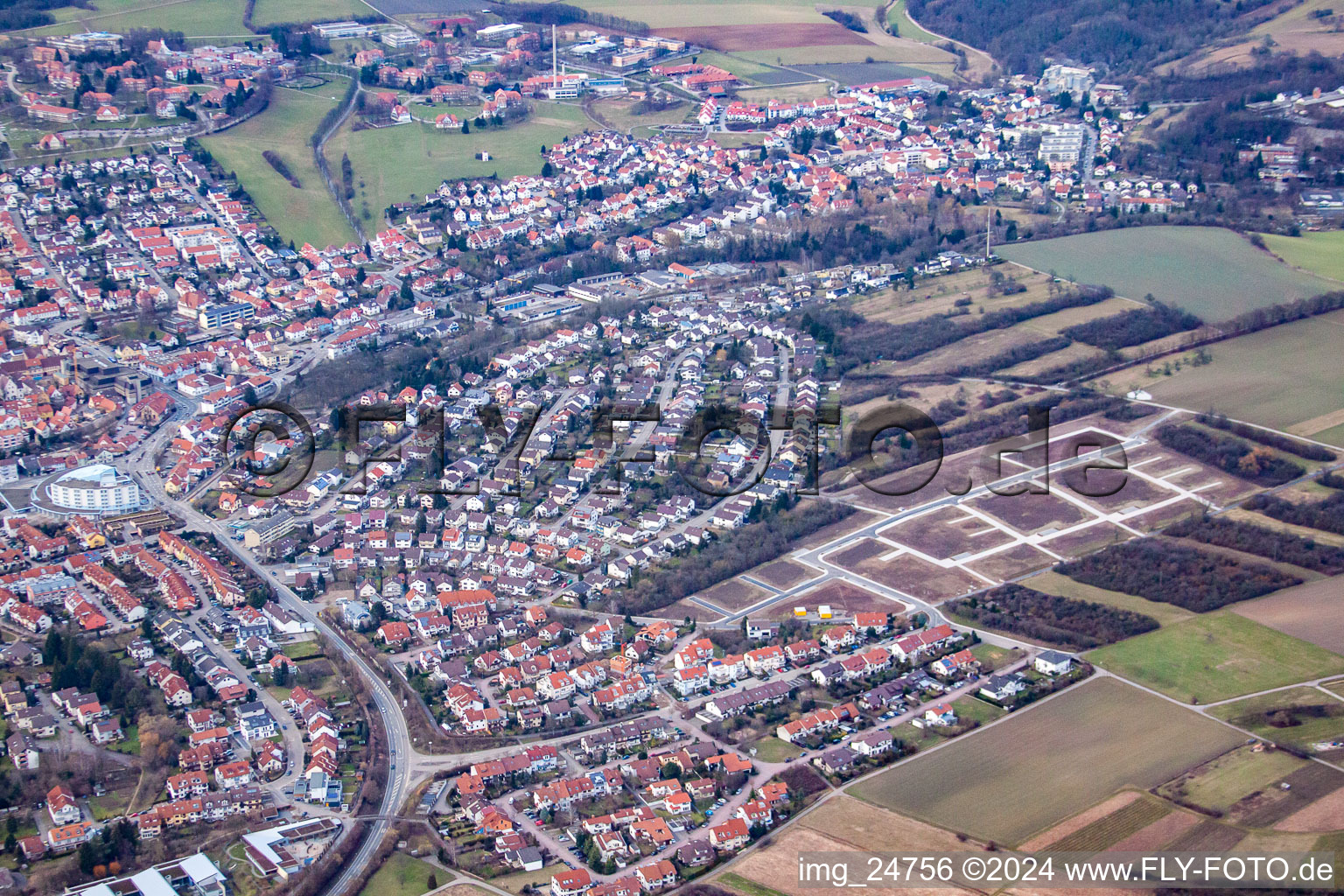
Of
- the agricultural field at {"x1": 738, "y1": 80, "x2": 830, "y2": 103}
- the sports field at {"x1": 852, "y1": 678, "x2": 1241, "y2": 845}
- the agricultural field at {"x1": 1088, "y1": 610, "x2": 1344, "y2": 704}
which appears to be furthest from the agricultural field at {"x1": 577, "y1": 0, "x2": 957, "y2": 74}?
the sports field at {"x1": 852, "y1": 678, "x2": 1241, "y2": 845}

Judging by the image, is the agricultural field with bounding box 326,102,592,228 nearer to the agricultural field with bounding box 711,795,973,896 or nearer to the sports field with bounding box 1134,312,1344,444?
the sports field with bounding box 1134,312,1344,444

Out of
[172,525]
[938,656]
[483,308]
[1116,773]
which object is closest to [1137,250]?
[483,308]

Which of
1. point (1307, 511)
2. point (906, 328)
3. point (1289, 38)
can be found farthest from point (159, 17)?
point (1307, 511)

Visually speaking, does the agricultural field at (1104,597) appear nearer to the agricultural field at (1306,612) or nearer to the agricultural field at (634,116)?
the agricultural field at (1306,612)

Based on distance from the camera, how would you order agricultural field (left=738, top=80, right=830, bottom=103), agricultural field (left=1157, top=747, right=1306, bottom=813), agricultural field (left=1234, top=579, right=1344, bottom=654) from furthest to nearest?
agricultural field (left=738, top=80, right=830, bottom=103)
agricultural field (left=1234, top=579, right=1344, bottom=654)
agricultural field (left=1157, top=747, right=1306, bottom=813)

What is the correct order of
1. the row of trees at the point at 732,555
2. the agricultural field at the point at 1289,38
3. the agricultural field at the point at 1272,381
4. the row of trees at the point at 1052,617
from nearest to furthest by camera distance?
the row of trees at the point at 1052,617
the row of trees at the point at 732,555
the agricultural field at the point at 1272,381
the agricultural field at the point at 1289,38

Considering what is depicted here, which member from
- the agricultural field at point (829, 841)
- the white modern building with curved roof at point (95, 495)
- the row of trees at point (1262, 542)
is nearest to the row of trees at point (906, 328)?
the row of trees at point (1262, 542)

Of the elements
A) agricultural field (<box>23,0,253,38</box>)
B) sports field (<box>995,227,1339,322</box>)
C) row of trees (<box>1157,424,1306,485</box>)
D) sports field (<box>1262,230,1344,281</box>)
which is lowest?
row of trees (<box>1157,424,1306,485</box>)

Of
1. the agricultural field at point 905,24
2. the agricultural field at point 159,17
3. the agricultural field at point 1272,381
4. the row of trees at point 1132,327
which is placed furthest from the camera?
the agricultural field at point 905,24
